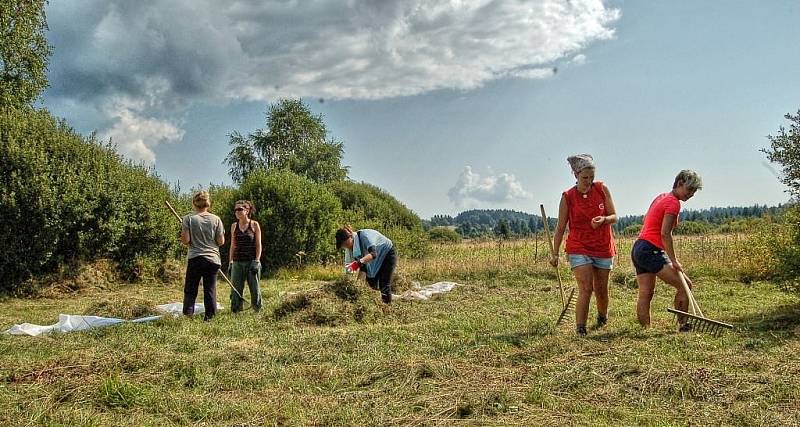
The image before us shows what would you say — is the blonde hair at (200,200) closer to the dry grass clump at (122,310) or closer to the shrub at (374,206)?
the dry grass clump at (122,310)

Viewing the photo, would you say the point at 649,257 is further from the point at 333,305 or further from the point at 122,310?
the point at 122,310

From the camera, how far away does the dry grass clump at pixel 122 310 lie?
818cm

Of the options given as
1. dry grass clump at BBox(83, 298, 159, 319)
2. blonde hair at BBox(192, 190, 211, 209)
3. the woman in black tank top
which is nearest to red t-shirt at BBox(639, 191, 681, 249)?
the woman in black tank top

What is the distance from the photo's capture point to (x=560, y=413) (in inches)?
144

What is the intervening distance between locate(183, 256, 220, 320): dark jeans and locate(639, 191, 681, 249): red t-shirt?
206 inches

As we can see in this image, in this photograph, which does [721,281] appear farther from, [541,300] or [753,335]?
[753,335]

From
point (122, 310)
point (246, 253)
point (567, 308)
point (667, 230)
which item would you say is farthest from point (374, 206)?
point (667, 230)

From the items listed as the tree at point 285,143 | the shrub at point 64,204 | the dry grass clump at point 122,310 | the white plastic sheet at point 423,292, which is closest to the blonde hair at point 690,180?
the white plastic sheet at point 423,292

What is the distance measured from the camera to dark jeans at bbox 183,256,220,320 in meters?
7.63

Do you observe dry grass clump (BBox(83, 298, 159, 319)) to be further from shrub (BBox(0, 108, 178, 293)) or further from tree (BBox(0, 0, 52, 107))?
tree (BBox(0, 0, 52, 107))

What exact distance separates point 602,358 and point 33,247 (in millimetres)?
12123

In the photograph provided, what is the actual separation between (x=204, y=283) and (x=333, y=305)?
5.68ft

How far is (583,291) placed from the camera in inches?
233

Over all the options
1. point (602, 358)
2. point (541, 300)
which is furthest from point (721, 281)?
point (602, 358)
